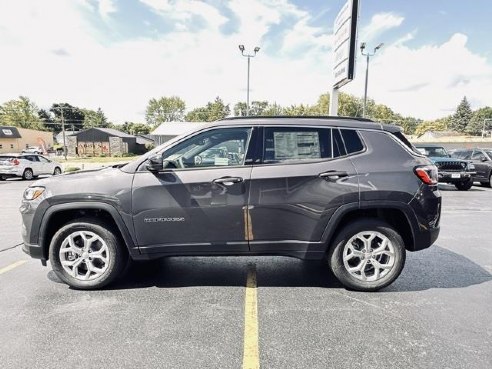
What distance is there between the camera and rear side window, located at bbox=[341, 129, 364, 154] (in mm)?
3652

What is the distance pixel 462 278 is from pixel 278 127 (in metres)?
2.88

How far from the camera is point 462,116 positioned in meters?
105

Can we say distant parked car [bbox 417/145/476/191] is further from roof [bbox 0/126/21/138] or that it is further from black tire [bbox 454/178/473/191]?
roof [bbox 0/126/21/138]

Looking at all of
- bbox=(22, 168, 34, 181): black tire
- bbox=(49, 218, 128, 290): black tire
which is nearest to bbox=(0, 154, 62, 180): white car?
bbox=(22, 168, 34, 181): black tire

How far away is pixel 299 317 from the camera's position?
315 cm

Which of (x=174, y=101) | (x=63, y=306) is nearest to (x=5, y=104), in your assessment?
(x=174, y=101)

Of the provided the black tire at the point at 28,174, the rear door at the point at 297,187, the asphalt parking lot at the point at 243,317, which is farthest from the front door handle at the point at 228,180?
the black tire at the point at 28,174

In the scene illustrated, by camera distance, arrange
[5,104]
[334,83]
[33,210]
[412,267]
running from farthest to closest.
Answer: [5,104] < [334,83] < [412,267] < [33,210]

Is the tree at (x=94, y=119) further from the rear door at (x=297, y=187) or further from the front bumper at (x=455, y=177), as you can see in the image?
the rear door at (x=297, y=187)

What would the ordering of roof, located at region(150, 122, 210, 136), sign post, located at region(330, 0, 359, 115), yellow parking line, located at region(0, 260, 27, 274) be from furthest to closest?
1. roof, located at region(150, 122, 210, 136)
2. sign post, located at region(330, 0, 359, 115)
3. yellow parking line, located at region(0, 260, 27, 274)

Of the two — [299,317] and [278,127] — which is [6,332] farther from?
[278,127]

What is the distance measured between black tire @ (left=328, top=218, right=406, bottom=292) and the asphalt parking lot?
0.11 m

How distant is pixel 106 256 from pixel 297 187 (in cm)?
222

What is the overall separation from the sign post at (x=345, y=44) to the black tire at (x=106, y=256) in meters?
9.85
